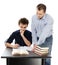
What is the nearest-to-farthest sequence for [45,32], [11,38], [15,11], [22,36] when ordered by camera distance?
[45,32], [22,36], [11,38], [15,11]

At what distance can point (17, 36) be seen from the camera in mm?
3260

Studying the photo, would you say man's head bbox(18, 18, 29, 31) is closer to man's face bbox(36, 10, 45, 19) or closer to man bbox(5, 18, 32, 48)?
man bbox(5, 18, 32, 48)

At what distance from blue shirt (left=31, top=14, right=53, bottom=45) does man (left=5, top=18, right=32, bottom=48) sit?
118 millimetres

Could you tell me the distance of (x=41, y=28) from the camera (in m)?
3.15

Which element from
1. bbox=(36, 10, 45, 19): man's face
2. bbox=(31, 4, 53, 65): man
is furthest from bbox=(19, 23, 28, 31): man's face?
bbox=(36, 10, 45, 19): man's face

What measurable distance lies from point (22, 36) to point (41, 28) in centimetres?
30

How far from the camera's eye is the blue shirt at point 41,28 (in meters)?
3.08

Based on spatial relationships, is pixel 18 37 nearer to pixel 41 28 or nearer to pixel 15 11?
pixel 41 28

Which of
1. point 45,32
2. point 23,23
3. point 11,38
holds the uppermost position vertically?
point 23,23

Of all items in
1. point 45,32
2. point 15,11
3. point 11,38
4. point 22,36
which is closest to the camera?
point 45,32

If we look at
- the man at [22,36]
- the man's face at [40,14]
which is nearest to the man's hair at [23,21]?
the man at [22,36]

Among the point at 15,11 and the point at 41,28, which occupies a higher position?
the point at 15,11

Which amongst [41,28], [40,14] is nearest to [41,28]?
[41,28]

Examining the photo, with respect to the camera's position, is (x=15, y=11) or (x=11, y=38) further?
(x=15, y=11)
